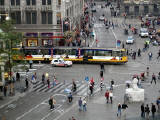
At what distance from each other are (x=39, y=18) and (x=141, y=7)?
54.4 metres

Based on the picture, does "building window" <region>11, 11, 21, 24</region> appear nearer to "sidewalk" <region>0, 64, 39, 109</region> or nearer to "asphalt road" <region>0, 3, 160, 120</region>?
"asphalt road" <region>0, 3, 160, 120</region>

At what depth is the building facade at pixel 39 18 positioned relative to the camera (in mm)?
79188

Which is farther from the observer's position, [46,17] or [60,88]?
[46,17]

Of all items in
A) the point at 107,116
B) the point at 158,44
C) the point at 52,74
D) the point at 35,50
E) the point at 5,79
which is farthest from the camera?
the point at 158,44

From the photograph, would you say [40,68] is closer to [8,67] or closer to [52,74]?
[52,74]

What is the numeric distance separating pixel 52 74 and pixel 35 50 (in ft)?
35.1

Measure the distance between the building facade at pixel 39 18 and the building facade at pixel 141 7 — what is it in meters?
49.3

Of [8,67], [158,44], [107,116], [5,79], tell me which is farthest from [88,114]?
[158,44]

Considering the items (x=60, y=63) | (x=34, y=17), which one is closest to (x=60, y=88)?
(x=60, y=63)

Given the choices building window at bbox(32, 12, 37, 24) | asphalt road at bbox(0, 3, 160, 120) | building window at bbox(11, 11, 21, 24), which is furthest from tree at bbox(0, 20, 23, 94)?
building window at bbox(11, 11, 21, 24)

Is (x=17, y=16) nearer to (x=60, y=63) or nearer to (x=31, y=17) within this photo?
(x=31, y=17)

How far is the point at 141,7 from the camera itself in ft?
416

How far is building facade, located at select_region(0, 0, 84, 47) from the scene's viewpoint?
7919 cm

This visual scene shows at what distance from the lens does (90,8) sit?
15475 centimetres
